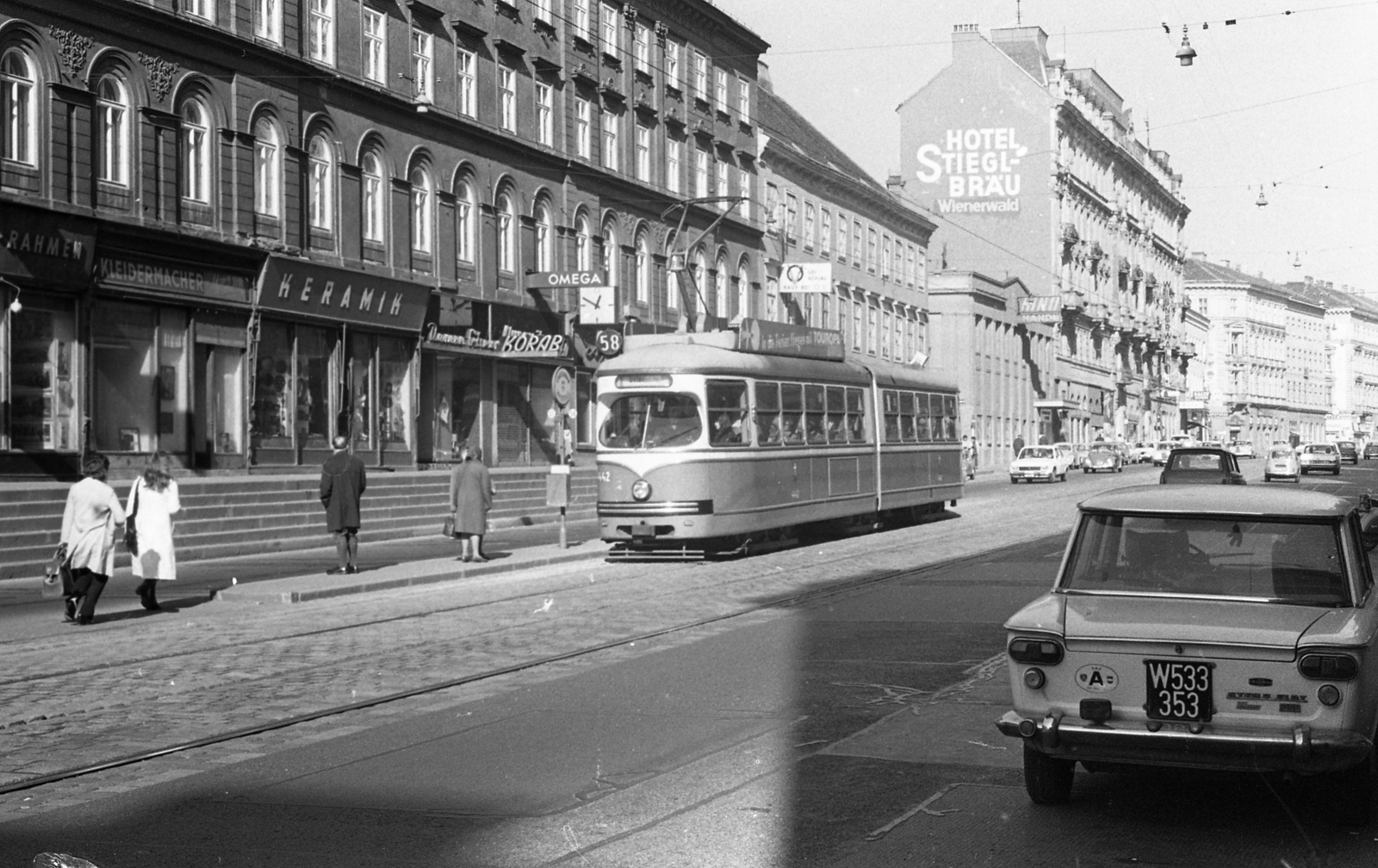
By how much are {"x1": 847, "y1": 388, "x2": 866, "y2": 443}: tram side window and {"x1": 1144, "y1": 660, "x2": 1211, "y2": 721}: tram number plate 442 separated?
22.7 meters

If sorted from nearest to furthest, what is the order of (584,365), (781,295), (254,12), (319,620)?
(319,620) → (254,12) → (584,365) → (781,295)

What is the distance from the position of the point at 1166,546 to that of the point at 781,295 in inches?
1968

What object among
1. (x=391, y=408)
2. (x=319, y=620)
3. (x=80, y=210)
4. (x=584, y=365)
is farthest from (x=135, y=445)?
(x=584, y=365)

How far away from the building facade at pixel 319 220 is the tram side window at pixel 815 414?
710 cm

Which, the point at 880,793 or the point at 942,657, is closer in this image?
the point at 880,793

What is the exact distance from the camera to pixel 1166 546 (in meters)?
7.83

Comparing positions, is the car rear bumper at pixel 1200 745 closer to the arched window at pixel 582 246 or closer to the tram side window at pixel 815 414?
the tram side window at pixel 815 414

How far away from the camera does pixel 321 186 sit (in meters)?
31.9

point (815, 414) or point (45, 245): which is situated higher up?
point (45, 245)

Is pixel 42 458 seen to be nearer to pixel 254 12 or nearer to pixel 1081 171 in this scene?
pixel 254 12

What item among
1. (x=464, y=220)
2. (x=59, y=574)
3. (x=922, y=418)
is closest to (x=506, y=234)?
(x=464, y=220)

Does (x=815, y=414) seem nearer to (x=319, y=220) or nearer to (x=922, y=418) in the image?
(x=922, y=418)

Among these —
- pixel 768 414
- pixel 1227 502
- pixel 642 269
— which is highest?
pixel 642 269

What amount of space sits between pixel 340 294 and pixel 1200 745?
26714 millimetres
